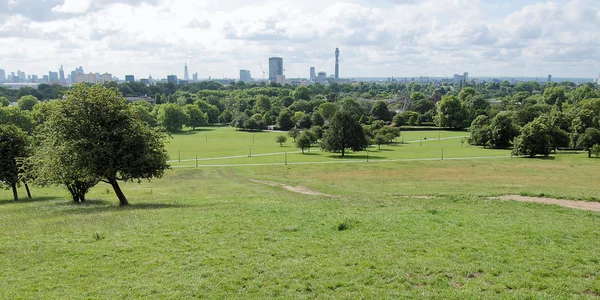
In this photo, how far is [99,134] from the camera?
25188 mm

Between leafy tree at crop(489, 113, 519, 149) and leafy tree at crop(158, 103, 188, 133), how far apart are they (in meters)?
90.8

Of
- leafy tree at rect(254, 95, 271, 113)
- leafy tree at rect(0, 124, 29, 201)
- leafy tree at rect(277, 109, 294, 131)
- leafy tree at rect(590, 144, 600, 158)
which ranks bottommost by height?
leafy tree at rect(590, 144, 600, 158)

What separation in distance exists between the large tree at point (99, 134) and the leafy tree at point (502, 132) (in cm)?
7840

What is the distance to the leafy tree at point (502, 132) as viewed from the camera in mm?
87438

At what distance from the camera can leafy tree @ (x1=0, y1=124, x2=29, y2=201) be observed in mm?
30641

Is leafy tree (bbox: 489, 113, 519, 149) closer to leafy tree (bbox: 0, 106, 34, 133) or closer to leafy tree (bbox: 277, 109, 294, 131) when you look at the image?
leafy tree (bbox: 277, 109, 294, 131)

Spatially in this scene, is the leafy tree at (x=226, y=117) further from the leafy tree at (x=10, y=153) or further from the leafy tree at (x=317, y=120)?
the leafy tree at (x=10, y=153)

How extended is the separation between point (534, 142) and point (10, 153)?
71.2 metres

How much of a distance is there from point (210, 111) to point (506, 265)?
522 ft

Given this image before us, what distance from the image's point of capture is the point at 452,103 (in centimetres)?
13175

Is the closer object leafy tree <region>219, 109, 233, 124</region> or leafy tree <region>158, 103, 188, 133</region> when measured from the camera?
leafy tree <region>158, 103, 188, 133</region>

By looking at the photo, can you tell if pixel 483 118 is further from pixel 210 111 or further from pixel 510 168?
pixel 210 111

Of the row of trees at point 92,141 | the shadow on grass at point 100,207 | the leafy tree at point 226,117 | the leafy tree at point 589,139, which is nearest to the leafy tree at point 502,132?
the leafy tree at point 589,139

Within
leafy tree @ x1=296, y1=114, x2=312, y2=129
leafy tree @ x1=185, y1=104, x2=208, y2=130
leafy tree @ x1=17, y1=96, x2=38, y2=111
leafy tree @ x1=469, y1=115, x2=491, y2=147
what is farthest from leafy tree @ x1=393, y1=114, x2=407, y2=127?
leafy tree @ x1=17, y1=96, x2=38, y2=111
